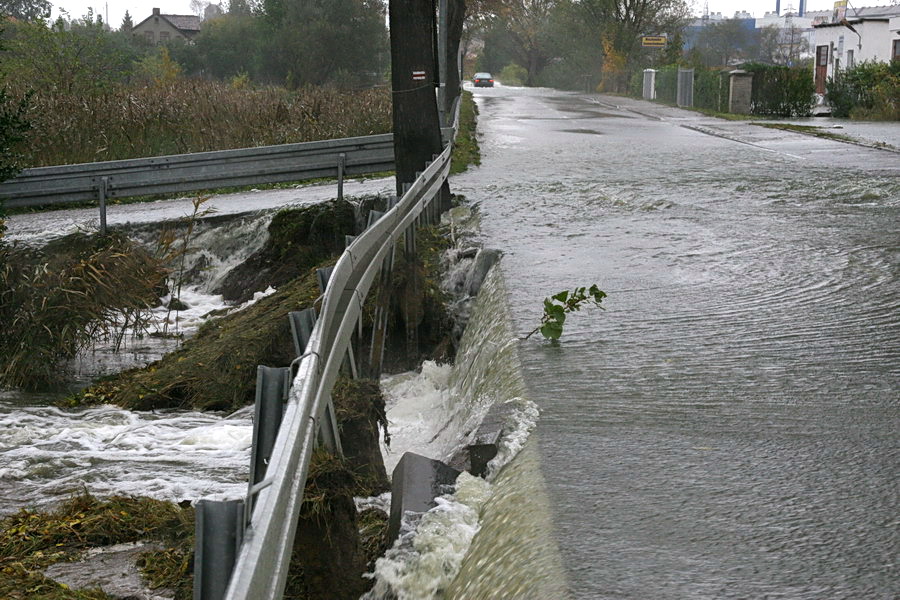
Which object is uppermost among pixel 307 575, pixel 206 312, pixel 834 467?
pixel 834 467

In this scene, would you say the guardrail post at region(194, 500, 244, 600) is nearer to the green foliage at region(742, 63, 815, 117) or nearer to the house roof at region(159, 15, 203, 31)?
the green foliage at region(742, 63, 815, 117)

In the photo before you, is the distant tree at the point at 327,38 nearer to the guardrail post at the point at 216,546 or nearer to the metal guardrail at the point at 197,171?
the metal guardrail at the point at 197,171

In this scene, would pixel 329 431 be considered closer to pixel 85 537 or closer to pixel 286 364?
pixel 85 537

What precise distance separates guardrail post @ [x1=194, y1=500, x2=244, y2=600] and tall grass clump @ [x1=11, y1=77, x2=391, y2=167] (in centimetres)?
1738

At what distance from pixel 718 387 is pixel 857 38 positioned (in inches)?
2003

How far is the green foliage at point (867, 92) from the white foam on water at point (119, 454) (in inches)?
1060

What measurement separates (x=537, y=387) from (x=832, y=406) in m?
1.32

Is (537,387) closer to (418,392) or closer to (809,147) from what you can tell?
(418,392)

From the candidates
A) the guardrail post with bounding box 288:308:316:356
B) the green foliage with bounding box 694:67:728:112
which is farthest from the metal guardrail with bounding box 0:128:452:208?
the green foliage with bounding box 694:67:728:112

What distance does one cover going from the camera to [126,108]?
67.1 ft

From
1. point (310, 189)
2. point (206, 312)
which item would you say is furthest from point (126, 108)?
point (206, 312)

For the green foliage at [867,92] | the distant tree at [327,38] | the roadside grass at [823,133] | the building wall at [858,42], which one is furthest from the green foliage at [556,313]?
the distant tree at [327,38]

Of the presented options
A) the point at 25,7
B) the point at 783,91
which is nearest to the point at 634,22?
the point at 783,91

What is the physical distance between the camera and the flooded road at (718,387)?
3.44 metres
